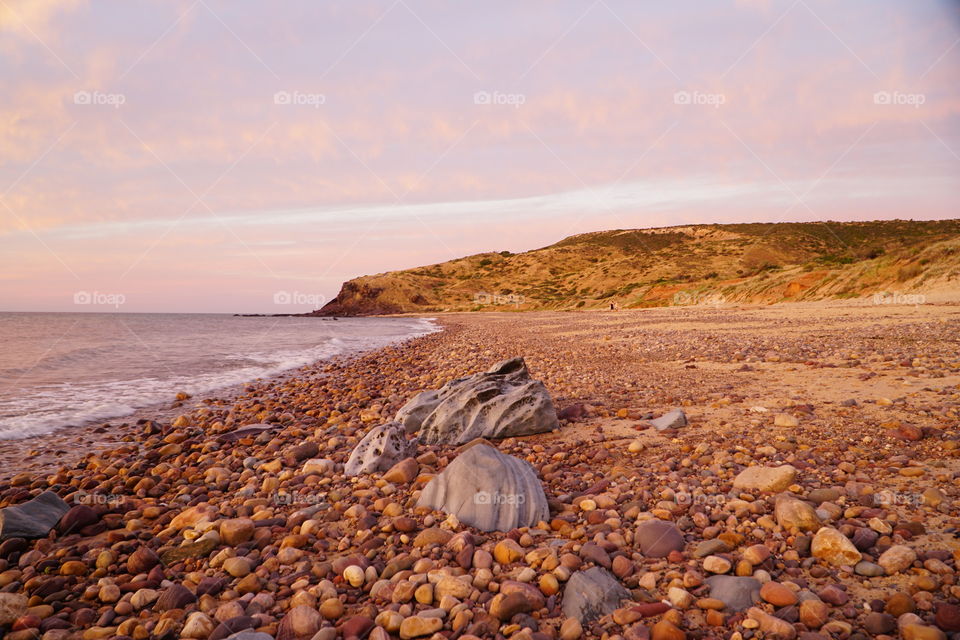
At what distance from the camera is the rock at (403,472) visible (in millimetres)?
4877

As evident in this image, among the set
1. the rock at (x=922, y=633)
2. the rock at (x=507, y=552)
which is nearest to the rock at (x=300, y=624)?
the rock at (x=507, y=552)

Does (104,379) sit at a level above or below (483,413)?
above

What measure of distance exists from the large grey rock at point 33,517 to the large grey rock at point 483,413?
362 cm

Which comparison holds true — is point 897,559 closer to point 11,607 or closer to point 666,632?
point 666,632

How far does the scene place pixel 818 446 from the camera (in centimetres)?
482

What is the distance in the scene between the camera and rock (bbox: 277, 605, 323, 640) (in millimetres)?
2736

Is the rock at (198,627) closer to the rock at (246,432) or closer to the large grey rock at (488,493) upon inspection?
the large grey rock at (488,493)

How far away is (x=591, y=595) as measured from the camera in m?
2.79

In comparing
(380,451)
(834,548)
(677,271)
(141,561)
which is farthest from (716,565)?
(677,271)

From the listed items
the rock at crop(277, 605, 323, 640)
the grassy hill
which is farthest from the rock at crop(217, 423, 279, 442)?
the grassy hill

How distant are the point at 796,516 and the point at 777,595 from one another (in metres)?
0.92

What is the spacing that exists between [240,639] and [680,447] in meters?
4.33

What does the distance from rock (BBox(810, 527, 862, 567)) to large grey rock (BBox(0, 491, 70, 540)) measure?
6.09 meters

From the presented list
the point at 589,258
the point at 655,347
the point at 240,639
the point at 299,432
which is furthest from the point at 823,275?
the point at 589,258
